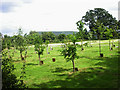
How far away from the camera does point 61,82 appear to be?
1312cm

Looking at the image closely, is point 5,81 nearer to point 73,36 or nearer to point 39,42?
point 73,36

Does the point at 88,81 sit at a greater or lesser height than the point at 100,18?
lesser

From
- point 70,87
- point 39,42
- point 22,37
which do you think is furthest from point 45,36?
point 70,87

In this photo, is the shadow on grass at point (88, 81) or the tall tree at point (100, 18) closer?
the shadow on grass at point (88, 81)

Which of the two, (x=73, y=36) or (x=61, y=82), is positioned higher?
(x=73, y=36)

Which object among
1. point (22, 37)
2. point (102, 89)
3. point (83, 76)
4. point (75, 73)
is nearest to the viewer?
point (102, 89)

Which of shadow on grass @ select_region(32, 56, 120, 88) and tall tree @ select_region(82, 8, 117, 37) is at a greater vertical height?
tall tree @ select_region(82, 8, 117, 37)

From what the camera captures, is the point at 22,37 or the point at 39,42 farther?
the point at 22,37

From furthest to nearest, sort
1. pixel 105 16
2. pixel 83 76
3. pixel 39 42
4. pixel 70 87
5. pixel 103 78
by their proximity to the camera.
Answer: pixel 105 16
pixel 39 42
pixel 83 76
pixel 103 78
pixel 70 87

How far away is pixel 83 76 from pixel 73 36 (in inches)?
199

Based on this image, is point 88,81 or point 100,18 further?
point 100,18

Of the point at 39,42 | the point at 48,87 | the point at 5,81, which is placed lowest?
the point at 48,87

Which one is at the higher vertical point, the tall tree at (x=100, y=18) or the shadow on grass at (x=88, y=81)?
the tall tree at (x=100, y=18)

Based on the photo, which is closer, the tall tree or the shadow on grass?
the shadow on grass
